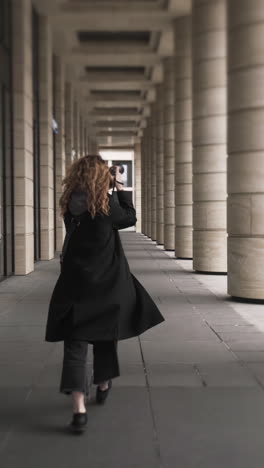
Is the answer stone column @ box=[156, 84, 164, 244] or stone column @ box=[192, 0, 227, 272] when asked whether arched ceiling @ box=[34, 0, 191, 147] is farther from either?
stone column @ box=[192, 0, 227, 272]

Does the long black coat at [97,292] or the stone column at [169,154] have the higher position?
the stone column at [169,154]

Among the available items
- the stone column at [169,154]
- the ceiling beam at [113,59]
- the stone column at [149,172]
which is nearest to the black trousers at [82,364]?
the stone column at [169,154]

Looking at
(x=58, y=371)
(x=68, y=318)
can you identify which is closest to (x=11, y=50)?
(x=58, y=371)

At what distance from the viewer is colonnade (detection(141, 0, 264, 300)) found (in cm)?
1080

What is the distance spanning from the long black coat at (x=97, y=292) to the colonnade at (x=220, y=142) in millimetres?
6283

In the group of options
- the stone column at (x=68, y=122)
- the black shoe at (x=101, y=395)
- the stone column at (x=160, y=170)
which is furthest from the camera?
the stone column at (x=160, y=170)

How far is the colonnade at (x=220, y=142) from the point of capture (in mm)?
10805

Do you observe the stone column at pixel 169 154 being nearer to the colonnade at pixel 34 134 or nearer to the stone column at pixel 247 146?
the colonnade at pixel 34 134

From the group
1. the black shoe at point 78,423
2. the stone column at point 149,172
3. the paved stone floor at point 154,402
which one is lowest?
the paved stone floor at point 154,402

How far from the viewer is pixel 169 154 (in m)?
27.5

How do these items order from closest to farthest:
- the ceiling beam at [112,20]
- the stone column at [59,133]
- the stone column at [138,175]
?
the ceiling beam at [112,20], the stone column at [59,133], the stone column at [138,175]

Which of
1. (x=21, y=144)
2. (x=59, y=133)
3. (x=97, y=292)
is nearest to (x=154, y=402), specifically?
(x=97, y=292)

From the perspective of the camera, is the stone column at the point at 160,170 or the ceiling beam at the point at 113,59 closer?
the ceiling beam at the point at 113,59

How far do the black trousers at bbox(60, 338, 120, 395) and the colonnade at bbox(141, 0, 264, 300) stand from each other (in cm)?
631
